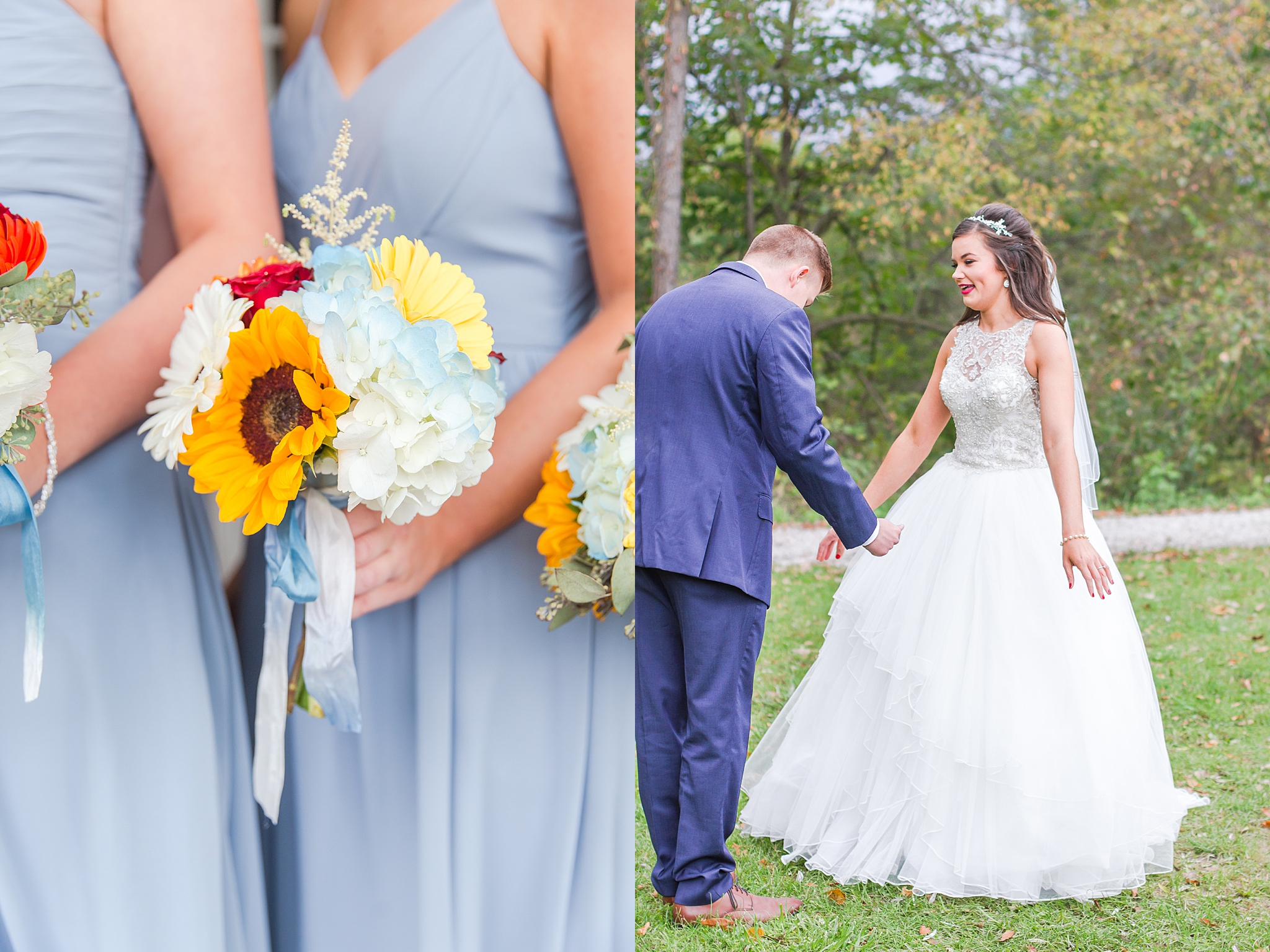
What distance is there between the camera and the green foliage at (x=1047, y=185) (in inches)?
277

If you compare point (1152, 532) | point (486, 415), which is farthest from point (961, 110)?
point (486, 415)

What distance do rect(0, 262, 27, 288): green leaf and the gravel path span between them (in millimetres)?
4489

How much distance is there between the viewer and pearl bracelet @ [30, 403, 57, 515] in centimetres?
128

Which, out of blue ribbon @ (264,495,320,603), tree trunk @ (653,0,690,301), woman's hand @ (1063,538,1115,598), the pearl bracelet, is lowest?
woman's hand @ (1063,538,1115,598)

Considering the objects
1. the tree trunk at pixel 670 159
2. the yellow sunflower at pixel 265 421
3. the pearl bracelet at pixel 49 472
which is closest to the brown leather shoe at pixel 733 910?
the yellow sunflower at pixel 265 421

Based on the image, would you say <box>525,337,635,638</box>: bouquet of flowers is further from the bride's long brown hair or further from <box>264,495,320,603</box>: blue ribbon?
the bride's long brown hair

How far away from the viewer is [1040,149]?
7.29m

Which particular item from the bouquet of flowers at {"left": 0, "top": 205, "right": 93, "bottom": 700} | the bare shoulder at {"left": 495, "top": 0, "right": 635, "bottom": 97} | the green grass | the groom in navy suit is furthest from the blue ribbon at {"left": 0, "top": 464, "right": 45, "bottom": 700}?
the green grass

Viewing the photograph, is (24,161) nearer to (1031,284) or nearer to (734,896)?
(734,896)

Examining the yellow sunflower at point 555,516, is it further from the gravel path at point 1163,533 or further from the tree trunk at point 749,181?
the tree trunk at point 749,181

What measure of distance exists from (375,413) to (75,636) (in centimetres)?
56

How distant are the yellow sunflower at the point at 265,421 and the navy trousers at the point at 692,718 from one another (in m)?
0.99

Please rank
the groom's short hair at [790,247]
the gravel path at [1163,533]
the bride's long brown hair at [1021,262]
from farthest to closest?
the gravel path at [1163,533], the bride's long brown hair at [1021,262], the groom's short hair at [790,247]

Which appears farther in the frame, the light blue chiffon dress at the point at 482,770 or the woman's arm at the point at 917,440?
the woman's arm at the point at 917,440
